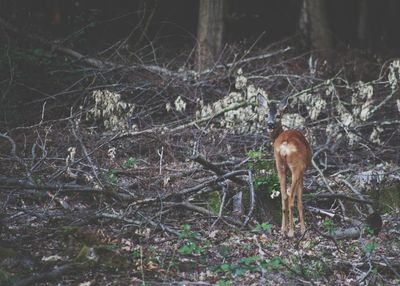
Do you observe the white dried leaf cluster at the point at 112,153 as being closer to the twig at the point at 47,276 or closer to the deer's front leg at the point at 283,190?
the deer's front leg at the point at 283,190

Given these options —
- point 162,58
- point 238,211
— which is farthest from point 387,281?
point 162,58

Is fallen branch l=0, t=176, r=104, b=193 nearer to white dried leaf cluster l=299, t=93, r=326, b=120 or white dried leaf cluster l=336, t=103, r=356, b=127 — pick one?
white dried leaf cluster l=299, t=93, r=326, b=120

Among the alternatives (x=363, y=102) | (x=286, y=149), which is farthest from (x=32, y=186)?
(x=363, y=102)

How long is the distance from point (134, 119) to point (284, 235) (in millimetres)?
4503

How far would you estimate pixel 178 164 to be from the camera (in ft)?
31.7

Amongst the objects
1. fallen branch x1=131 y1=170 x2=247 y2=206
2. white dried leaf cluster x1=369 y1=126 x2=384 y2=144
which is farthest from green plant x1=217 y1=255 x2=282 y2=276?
white dried leaf cluster x1=369 y1=126 x2=384 y2=144

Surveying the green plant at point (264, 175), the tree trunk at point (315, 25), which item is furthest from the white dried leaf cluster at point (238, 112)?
the tree trunk at point (315, 25)

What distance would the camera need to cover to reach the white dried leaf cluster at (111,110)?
33.4 feet

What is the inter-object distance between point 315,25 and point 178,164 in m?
7.68

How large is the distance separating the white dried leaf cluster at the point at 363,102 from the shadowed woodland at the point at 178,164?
0.03 meters

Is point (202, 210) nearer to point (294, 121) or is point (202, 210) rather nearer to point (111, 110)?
point (111, 110)

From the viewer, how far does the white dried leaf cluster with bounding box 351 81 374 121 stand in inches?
438

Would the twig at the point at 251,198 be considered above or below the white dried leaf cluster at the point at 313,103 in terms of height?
below

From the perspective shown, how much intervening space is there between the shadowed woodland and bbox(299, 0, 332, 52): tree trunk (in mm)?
36
